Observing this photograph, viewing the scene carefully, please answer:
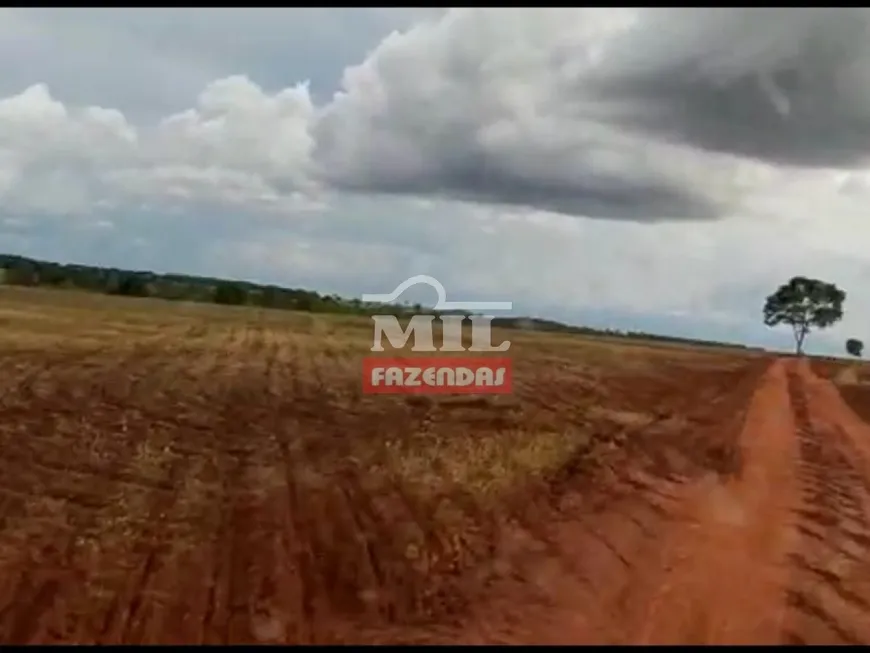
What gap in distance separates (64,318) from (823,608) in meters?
2.05

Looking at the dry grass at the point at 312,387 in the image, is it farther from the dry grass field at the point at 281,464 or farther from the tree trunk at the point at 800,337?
the tree trunk at the point at 800,337

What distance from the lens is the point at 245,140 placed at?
7.58 feet

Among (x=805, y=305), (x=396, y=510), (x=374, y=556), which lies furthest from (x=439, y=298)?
(x=805, y=305)

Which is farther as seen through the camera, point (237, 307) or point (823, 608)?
point (237, 307)

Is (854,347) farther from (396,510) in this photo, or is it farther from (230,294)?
(230,294)

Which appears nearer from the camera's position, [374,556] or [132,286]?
[374,556]

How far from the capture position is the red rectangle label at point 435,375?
7.48 ft

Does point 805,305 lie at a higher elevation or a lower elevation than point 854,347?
higher

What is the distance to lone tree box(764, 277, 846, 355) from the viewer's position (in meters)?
2.34

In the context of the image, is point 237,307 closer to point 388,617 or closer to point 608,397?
point 388,617

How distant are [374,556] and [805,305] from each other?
4.33ft

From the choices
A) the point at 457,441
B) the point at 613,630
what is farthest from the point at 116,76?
the point at 613,630

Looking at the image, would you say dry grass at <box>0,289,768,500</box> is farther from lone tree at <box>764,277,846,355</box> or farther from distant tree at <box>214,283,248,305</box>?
lone tree at <box>764,277,846,355</box>

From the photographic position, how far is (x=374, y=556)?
2135 millimetres
